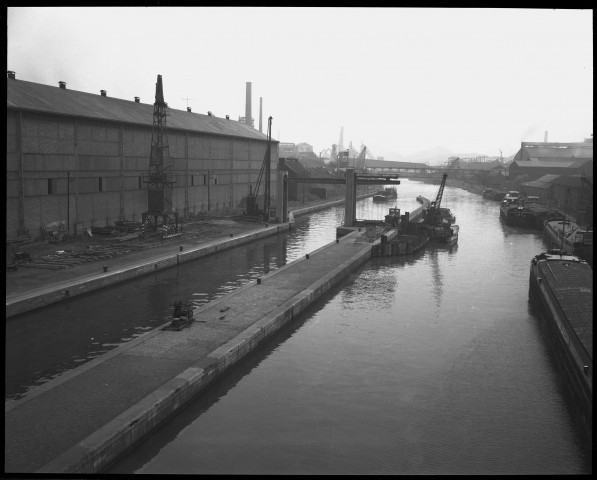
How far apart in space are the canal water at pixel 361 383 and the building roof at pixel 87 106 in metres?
10.3

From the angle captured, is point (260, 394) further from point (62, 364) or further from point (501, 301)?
point (501, 301)

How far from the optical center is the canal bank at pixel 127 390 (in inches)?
348

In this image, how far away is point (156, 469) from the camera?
385 inches

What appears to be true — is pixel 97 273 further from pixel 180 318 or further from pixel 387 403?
pixel 387 403

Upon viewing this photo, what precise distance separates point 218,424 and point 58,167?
21150 millimetres

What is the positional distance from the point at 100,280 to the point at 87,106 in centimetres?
1496

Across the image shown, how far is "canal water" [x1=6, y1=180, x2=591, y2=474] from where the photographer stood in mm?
10443

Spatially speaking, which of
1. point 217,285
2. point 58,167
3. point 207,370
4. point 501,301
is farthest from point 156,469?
point 58,167

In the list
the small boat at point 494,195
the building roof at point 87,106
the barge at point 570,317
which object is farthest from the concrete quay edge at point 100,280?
the small boat at point 494,195

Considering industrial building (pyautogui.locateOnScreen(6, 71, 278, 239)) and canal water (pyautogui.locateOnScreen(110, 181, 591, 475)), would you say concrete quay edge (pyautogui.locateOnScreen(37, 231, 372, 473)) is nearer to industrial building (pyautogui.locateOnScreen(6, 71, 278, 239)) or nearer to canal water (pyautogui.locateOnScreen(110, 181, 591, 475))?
canal water (pyautogui.locateOnScreen(110, 181, 591, 475))

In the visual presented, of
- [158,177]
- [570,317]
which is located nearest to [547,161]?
[158,177]

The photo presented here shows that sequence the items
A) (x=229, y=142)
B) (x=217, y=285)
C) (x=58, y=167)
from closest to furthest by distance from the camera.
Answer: (x=217, y=285) → (x=58, y=167) → (x=229, y=142)

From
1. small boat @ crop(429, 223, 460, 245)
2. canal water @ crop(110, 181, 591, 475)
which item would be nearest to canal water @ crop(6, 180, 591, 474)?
canal water @ crop(110, 181, 591, 475)

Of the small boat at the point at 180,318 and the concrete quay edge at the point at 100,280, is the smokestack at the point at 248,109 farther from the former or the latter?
the small boat at the point at 180,318
